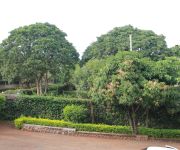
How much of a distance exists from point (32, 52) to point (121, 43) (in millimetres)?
14037

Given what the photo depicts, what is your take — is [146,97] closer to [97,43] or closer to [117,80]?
[117,80]

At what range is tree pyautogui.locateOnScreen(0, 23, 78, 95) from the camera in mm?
34625

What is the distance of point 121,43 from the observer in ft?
147

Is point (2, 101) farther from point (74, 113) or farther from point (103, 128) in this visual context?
point (103, 128)

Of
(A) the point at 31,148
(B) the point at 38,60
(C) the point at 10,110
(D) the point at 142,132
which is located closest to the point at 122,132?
(D) the point at 142,132

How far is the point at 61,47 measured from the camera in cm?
3675

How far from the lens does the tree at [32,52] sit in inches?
1363

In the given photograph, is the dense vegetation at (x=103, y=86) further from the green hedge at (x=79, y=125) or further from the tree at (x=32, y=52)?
the green hedge at (x=79, y=125)

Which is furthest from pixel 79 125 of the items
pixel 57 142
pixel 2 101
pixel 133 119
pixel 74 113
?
pixel 2 101

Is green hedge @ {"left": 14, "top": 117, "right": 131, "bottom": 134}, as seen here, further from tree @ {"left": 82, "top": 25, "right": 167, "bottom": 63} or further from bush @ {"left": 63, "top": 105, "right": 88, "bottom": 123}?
tree @ {"left": 82, "top": 25, "right": 167, "bottom": 63}

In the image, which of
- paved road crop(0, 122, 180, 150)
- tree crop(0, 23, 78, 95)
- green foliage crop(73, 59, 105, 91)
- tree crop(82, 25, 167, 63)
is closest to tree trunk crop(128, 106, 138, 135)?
paved road crop(0, 122, 180, 150)

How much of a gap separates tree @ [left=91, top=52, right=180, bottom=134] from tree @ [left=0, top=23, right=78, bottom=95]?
51.5 feet

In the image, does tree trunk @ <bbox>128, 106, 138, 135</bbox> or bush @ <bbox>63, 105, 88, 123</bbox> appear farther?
bush @ <bbox>63, 105, 88, 123</bbox>

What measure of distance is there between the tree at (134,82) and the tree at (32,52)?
1570 centimetres
